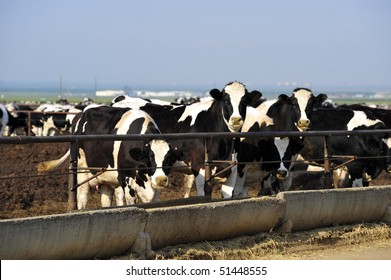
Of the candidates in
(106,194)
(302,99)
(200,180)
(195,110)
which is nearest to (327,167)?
(200,180)

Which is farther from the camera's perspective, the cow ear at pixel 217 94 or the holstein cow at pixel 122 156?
the cow ear at pixel 217 94

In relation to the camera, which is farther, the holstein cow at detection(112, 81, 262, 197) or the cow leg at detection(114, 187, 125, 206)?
the cow leg at detection(114, 187, 125, 206)

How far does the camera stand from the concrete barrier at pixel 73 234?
7348 mm

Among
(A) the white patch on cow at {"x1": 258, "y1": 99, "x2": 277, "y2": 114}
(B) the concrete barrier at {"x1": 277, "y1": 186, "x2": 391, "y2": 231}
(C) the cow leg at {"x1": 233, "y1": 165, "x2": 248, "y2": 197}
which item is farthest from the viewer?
(A) the white patch on cow at {"x1": 258, "y1": 99, "x2": 277, "y2": 114}

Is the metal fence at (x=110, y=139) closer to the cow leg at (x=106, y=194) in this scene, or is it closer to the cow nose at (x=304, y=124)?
the cow nose at (x=304, y=124)

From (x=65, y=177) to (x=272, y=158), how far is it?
6.25 metres

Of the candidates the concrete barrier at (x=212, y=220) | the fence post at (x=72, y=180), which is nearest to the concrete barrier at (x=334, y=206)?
the concrete barrier at (x=212, y=220)

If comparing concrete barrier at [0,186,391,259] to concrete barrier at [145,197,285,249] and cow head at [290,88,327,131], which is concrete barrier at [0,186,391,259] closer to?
concrete barrier at [145,197,285,249]

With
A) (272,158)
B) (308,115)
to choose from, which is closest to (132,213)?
(272,158)

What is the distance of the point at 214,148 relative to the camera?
12.4 meters

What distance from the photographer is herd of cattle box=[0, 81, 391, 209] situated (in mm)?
11586

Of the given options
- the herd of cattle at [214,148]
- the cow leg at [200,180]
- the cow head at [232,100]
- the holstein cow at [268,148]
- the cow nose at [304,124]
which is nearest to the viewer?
the herd of cattle at [214,148]

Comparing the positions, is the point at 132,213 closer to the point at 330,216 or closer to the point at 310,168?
the point at 330,216

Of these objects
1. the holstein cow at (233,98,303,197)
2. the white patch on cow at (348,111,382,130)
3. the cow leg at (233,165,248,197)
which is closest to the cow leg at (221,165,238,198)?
the holstein cow at (233,98,303,197)
